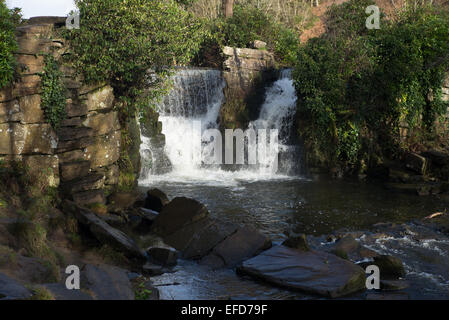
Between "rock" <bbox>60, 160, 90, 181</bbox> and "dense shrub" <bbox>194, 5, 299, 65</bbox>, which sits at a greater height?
"dense shrub" <bbox>194, 5, 299, 65</bbox>

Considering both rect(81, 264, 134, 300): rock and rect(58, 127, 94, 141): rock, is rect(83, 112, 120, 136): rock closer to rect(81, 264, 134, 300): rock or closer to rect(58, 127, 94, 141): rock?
rect(58, 127, 94, 141): rock

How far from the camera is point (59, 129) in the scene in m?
11.6

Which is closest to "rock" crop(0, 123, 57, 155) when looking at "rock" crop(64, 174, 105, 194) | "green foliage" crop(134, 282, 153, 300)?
"rock" crop(64, 174, 105, 194)

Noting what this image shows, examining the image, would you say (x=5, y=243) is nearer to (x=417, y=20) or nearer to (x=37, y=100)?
(x=37, y=100)

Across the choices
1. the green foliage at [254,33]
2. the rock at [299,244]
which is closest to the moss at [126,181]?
the rock at [299,244]

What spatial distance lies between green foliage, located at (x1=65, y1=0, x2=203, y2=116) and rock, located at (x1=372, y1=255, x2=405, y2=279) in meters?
8.40

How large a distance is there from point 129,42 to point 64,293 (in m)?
8.71

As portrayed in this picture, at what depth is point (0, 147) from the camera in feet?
34.4

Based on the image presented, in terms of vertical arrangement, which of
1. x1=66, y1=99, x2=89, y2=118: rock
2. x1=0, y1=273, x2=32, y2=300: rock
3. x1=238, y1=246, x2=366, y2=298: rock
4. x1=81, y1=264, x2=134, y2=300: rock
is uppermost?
x1=66, y1=99, x2=89, y2=118: rock

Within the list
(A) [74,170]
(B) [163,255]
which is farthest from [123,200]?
(B) [163,255]

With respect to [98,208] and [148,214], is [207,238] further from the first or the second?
[98,208]

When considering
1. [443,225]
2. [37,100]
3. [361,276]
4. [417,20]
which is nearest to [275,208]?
[443,225]

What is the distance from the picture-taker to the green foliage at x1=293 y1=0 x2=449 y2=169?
17.7 meters

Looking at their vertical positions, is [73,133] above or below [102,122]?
below
